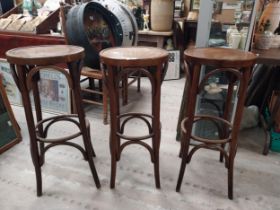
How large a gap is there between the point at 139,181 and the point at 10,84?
1.95m

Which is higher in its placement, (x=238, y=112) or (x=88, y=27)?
(x=88, y=27)

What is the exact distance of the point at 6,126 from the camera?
2025 mm

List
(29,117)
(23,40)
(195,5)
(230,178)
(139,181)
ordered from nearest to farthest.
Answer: (29,117) → (230,178) → (139,181) → (23,40) → (195,5)

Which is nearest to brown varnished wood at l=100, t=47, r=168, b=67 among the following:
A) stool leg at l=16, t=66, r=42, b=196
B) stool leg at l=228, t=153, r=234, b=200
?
stool leg at l=16, t=66, r=42, b=196

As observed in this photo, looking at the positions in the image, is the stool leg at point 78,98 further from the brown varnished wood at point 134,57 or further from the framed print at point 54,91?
the framed print at point 54,91

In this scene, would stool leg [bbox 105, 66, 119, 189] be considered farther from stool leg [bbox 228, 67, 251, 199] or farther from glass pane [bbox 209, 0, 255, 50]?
glass pane [bbox 209, 0, 255, 50]

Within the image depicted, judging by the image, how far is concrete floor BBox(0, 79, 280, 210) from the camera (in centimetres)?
153

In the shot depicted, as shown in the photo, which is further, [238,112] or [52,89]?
[52,89]

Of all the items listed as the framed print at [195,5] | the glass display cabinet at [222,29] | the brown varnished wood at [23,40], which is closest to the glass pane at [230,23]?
the glass display cabinet at [222,29]

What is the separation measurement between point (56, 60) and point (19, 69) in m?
0.21

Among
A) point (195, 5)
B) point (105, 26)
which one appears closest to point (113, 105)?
point (105, 26)

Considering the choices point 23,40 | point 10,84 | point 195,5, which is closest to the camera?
point 23,40

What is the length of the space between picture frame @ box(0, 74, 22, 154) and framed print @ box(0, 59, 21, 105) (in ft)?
2.21

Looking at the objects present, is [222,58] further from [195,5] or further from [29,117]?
[195,5]
